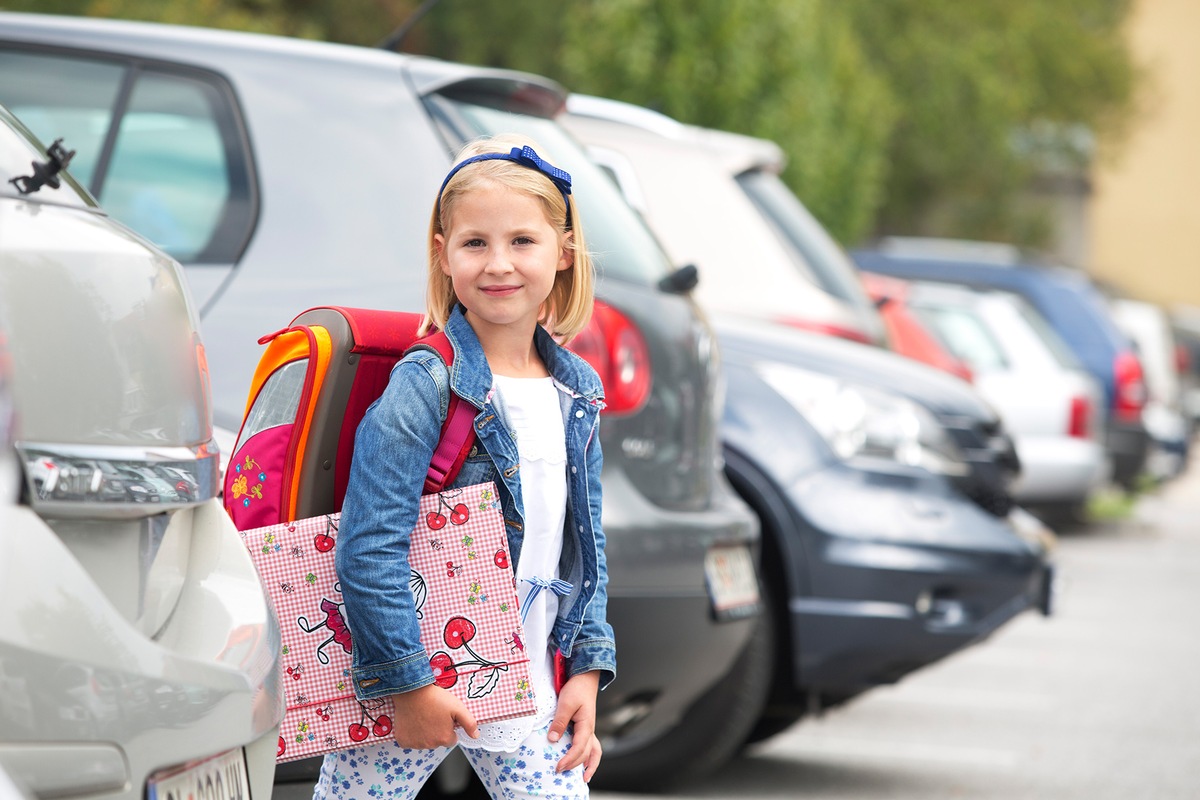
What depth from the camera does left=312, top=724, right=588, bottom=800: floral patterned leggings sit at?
2.54 meters

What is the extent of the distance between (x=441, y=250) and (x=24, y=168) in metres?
0.66

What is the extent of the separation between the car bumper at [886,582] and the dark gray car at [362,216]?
76 centimetres

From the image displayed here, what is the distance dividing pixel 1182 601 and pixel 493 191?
877cm

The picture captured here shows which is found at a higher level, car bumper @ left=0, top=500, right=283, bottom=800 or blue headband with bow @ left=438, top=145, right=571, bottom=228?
blue headband with bow @ left=438, top=145, right=571, bottom=228

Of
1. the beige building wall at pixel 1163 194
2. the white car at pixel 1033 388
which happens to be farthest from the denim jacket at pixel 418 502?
the beige building wall at pixel 1163 194

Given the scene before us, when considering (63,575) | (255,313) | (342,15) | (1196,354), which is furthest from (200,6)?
→ (1196,354)

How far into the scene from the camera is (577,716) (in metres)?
2.58

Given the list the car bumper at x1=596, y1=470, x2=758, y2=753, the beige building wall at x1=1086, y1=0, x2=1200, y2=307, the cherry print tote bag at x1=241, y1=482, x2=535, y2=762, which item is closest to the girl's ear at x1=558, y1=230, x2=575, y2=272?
the cherry print tote bag at x1=241, y1=482, x2=535, y2=762

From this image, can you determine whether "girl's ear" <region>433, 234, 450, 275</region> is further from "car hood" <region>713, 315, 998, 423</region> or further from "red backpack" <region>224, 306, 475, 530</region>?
"car hood" <region>713, 315, 998, 423</region>

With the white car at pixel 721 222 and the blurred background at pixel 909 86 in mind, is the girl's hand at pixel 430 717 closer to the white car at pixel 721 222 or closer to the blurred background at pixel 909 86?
the blurred background at pixel 909 86

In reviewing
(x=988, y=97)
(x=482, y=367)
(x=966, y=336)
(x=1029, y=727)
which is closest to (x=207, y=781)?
(x=482, y=367)

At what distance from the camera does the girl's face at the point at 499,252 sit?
251 centimetres

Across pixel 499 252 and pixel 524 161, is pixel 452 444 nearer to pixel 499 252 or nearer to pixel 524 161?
pixel 499 252

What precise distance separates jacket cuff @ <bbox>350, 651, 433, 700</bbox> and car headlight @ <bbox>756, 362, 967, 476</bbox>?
307 centimetres
